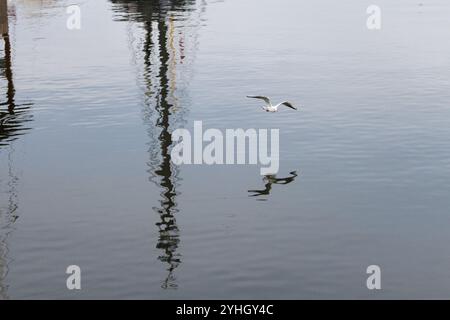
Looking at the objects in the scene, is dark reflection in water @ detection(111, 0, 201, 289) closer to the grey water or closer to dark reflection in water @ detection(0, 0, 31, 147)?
the grey water

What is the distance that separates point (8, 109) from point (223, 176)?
21.5 meters

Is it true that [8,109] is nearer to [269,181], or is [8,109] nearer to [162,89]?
[162,89]

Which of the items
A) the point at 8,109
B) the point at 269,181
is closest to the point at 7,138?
the point at 8,109

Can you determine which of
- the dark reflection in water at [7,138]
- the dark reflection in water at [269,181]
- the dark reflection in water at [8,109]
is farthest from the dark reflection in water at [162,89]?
the dark reflection in water at [8,109]

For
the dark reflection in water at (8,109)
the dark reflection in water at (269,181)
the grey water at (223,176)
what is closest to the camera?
the grey water at (223,176)

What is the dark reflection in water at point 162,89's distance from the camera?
34.8 meters

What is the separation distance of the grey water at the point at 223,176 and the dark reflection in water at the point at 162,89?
0.16m

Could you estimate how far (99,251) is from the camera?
3253 cm

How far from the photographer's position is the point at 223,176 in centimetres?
4138

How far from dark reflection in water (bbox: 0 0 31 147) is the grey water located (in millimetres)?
196

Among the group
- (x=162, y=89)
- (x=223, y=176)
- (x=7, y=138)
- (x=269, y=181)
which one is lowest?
(x=269, y=181)

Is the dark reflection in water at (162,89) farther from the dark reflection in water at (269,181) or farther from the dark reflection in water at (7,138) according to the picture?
the dark reflection in water at (7,138)
